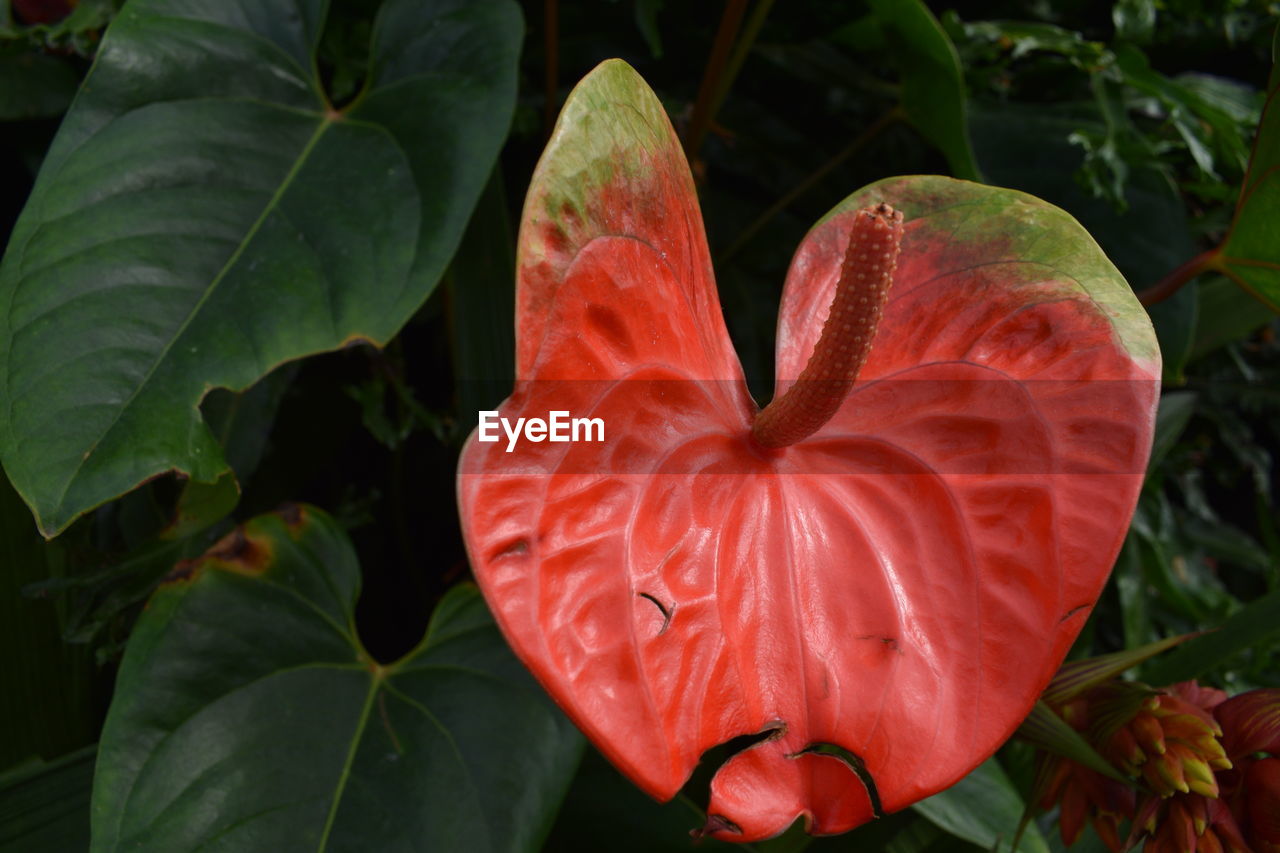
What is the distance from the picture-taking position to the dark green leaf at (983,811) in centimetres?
47

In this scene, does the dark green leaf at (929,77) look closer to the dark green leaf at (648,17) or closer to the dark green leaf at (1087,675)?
the dark green leaf at (648,17)

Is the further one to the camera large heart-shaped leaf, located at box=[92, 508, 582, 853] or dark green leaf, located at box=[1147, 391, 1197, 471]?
dark green leaf, located at box=[1147, 391, 1197, 471]

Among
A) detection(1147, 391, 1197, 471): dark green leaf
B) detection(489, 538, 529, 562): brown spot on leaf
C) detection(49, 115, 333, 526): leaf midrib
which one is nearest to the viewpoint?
detection(489, 538, 529, 562): brown spot on leaf

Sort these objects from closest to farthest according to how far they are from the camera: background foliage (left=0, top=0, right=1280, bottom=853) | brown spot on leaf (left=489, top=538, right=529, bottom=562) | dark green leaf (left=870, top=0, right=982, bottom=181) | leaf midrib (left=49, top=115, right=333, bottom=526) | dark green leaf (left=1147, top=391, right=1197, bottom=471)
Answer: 1. brown spot on leaf (left=489, top=538, right=529, bottom=562)
2. leaf midrib (left=49, top=115, right=333, bottom=526)
3. background foliage (left=0, top=0, right=1280, bottom=853)
4. dark green leaf (left=870, top=0, right=982, bottom=181)
5. dark green leaf (left=1147, top=391, right=1197, bottom=471)

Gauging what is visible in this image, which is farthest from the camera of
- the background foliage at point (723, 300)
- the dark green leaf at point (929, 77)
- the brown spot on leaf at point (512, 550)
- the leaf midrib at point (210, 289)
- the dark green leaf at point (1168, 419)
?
the dark green leaf at point (1168, 419)

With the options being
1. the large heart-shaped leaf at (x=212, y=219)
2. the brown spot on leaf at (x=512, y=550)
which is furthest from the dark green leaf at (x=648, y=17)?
the brown spot on leaf at (x=512, y=550)

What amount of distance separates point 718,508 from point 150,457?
237mm

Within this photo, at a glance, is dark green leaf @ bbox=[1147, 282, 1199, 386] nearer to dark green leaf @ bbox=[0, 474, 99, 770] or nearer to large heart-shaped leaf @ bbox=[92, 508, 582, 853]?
large heart-shaped leaf @ bbox=[92, 508, 582, 853]

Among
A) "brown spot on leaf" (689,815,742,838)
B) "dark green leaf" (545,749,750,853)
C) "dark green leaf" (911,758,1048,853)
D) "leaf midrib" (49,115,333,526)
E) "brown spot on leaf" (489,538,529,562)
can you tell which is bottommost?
"dark green leaf" (545,749,750,853)

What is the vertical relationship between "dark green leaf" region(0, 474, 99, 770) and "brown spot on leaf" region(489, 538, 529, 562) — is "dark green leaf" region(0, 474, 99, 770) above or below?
below

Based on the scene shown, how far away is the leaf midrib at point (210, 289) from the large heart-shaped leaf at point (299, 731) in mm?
104

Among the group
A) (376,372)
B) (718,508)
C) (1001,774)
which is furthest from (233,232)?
(1001,774)

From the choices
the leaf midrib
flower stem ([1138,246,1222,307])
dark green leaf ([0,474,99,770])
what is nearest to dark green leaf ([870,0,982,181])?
flower stem ([1138,246,1222,307])

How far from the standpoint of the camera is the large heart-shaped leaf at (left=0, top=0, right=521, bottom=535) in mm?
389
